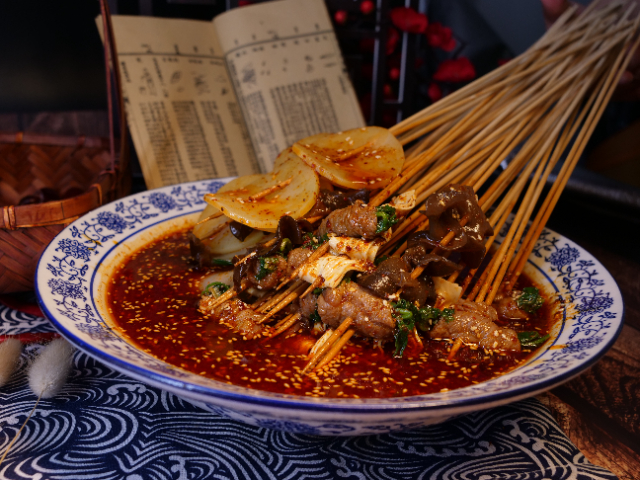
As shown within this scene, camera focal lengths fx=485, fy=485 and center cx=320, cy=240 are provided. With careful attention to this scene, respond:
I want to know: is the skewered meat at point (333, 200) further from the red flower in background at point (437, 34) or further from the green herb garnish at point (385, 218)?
the red flower in background at point (437, 34)

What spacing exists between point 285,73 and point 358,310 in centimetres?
270

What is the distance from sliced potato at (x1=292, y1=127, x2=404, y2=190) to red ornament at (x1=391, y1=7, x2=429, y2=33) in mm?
1938

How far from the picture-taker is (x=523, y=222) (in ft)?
7.33

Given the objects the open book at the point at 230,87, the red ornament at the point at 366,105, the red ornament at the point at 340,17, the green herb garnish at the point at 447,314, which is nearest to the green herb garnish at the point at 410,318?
the green herb garnish at the point at 447,314

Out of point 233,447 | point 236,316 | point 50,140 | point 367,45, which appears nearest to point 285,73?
point 367,45

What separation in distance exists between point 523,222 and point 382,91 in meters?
2.16

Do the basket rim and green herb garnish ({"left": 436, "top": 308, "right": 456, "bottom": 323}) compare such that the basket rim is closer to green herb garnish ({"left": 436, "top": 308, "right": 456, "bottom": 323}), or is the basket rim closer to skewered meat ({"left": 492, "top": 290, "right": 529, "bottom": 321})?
green herb garnish ({"left": 436, "top": 308, "right": 456, "bottom": 323})

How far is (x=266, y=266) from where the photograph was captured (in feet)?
5.82

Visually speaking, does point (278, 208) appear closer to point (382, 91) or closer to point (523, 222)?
point (523, 222)

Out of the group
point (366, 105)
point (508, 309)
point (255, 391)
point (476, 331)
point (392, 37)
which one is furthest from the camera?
point (366, 105)

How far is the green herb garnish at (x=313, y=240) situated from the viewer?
181cm

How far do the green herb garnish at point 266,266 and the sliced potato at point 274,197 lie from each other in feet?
0.55

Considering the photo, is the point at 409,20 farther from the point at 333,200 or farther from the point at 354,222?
the point at 354,222

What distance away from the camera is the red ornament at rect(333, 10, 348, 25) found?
3.96 metres
